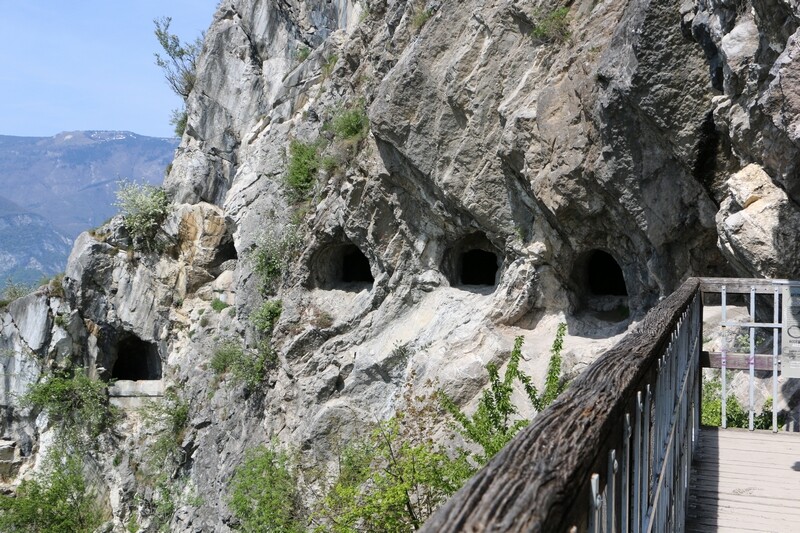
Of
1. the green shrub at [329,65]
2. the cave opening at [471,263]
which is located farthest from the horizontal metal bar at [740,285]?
the green shrub at [329,65]

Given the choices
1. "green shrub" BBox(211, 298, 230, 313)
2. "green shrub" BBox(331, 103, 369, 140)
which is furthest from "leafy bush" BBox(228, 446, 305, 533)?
"green shrub" BBox(331, 103, 369, 140)

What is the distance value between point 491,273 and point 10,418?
17.5 m

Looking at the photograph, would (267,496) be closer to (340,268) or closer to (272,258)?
(272,258)

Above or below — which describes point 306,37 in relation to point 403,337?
above

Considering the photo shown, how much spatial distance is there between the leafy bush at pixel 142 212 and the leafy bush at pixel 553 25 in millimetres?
14553

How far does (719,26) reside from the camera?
827cm

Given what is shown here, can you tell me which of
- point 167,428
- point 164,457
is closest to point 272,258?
point 167,428

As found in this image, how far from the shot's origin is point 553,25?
1184cm

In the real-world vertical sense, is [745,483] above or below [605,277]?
below

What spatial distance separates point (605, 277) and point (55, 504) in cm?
1739

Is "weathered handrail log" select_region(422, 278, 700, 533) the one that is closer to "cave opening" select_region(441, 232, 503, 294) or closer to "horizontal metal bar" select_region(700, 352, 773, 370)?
"horizontal metal bar" select_region(700, 352, 773, 370)

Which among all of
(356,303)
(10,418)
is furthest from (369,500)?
(10,418)

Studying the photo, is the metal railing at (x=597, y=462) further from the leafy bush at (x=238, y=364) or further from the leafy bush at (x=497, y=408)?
the leafy bush at (x=238, y=364)

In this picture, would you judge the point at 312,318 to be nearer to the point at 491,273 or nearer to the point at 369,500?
the point at 491,273
